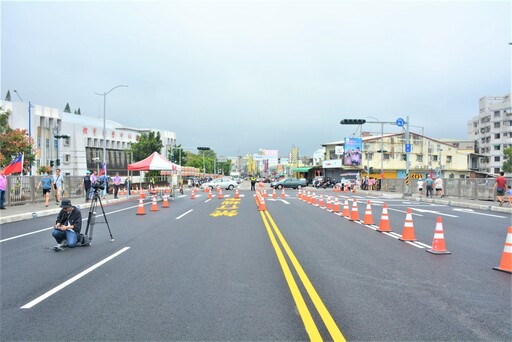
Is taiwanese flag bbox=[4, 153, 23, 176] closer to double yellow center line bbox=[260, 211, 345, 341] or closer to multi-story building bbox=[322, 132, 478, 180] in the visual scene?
double yellow center line bbox=[260, 211, 345, 341]

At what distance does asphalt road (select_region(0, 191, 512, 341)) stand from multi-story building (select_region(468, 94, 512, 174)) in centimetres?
8446

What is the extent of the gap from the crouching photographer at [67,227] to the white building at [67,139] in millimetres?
32680

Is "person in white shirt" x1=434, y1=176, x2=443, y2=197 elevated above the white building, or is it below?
below

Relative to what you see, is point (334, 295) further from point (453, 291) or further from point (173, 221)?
point (173, 221)

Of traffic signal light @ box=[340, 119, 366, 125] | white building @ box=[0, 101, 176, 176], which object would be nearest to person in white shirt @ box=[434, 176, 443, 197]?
traffic signal light @ box=[340, 119, 366, 125]

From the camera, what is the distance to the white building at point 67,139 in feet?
166

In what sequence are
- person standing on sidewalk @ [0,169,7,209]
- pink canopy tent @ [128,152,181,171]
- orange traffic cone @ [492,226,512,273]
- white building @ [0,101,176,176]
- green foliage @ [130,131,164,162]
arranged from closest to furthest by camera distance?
orange traffic cone @ [492,226,512,273], person standing on sidewalk @ [0,169,7,209], pink canopy tent @ [128,152,181,171], white building @ [0,101,176,176], green foliage @ [130,131,164,162]

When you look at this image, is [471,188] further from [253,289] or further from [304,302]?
[304,302]

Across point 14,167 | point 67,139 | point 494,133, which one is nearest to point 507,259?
point 14,167

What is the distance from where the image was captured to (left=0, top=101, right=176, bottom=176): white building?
50.5m

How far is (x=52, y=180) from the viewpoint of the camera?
22719mm

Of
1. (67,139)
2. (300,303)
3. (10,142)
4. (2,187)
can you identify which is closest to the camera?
(300,303)

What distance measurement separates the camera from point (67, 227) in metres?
9.73

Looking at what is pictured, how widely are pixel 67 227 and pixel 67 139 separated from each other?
192 ft
